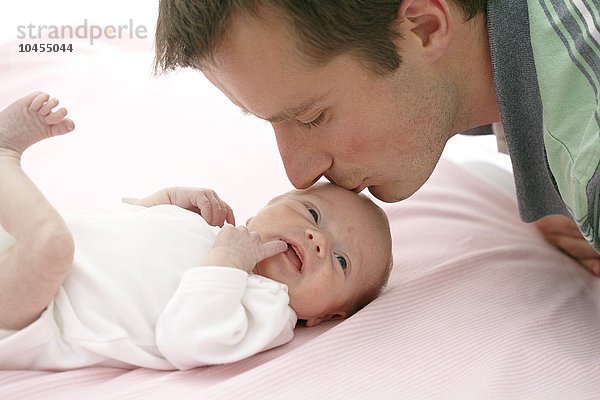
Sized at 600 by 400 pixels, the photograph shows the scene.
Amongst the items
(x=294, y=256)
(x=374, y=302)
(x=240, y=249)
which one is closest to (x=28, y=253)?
(x=240, y=249)

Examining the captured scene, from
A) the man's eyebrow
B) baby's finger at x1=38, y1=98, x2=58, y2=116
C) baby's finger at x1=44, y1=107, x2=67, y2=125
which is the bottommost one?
baby's finger at x1=44, y1=107, x2=67, y2=125

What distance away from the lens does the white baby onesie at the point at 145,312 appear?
130 cm

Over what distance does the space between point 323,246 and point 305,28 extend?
36cm

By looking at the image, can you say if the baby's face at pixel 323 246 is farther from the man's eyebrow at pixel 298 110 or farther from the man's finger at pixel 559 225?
the man's finger at pixel 559 225

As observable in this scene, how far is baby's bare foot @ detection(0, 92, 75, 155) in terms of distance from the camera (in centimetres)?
142

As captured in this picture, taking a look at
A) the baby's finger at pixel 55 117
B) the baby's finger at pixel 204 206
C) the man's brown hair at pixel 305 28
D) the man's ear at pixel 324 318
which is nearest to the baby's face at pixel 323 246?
the man's ear at pixel 324 318

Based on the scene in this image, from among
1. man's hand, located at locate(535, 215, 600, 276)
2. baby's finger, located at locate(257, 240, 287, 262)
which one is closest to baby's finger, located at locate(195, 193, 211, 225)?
baby's finger, located at locate(257, 240, 287, 262)

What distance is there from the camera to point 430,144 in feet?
5.26

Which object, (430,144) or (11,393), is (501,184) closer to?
(430,144)

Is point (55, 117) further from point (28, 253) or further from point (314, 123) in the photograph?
point (314, 123)

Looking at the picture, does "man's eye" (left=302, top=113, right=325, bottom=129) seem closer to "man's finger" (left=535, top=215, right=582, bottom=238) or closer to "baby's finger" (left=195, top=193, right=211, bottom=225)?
"baby's finger" (left=195, top=193, right=211, bottom=225)

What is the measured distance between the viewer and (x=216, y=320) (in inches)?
52.1

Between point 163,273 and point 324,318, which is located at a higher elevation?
point 163,273

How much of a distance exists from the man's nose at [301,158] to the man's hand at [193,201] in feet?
0.65
